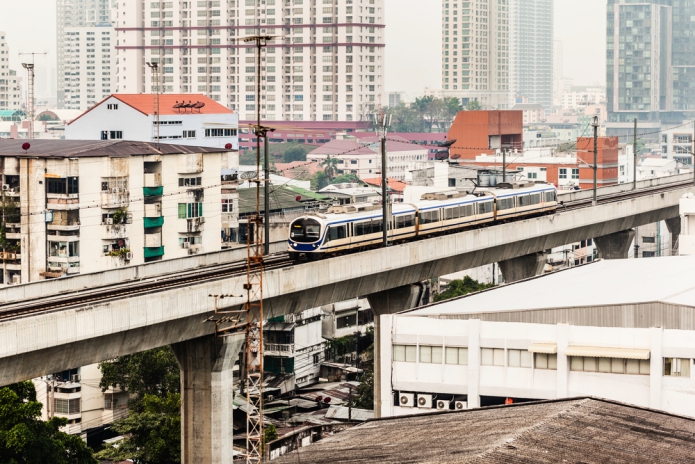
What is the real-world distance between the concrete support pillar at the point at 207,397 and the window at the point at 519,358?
10851 millimetres

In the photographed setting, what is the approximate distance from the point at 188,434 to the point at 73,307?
8.74m

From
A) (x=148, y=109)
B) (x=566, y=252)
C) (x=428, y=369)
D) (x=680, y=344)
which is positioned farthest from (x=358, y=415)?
(x=148, y=109)

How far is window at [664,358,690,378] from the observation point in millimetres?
40406

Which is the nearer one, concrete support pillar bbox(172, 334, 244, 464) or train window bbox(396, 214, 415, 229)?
concrete support pillar bbox(172, 334, 244, 464)

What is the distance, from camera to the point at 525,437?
102ft

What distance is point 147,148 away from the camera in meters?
84.4

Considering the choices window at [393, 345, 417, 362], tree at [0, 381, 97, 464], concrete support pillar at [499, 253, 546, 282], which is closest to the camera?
window at [393, 345, 417, 362]

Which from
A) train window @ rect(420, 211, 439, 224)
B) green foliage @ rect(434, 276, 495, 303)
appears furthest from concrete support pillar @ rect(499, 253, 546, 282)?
Answer: green foliage @ rect(434, 276, 495, 303)

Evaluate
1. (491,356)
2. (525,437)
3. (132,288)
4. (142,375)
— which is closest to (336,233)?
(132,288)

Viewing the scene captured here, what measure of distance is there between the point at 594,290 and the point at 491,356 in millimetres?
7406

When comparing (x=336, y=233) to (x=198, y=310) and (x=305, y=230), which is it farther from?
(x=198, y=310)

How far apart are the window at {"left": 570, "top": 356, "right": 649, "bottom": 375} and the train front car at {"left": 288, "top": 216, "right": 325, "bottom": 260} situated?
16.9m

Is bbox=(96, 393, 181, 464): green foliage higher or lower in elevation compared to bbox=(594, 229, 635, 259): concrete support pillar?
lower

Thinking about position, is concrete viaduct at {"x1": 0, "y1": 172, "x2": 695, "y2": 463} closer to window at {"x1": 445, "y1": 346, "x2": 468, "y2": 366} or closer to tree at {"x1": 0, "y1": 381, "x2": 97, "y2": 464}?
tree at {"x1": 0, "y1": 381, "x2": 97, "y2": 464}
